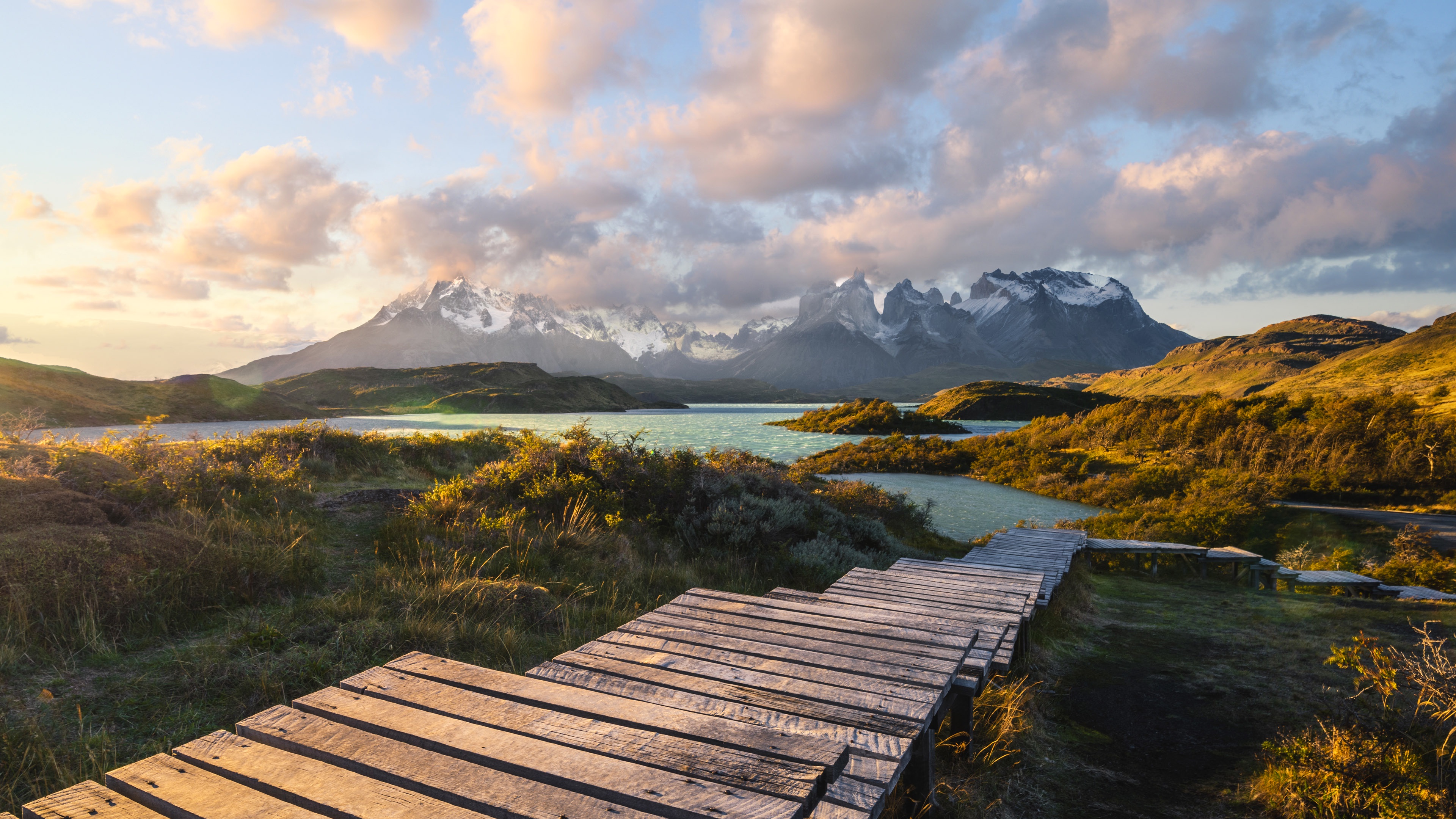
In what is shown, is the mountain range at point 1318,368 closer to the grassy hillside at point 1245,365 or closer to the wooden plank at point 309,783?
the grassy hillside at point 1245,365

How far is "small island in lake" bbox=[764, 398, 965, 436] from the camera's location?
7094 centimetres

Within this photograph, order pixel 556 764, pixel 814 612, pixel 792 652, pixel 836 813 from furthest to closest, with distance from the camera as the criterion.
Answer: pixel 814 612 < pixel 792 652 < pixel 556 764 < pixel 836 813

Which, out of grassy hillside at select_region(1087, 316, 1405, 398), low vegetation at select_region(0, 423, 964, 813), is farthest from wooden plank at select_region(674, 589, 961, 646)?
grassy hillside at select_region(1087, 316, 1405, 398)

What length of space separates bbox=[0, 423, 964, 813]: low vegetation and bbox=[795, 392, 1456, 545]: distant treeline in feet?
40.7

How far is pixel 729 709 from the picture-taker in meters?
3.17

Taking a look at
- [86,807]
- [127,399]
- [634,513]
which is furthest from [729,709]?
[127,399]

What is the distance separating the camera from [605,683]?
355 cm

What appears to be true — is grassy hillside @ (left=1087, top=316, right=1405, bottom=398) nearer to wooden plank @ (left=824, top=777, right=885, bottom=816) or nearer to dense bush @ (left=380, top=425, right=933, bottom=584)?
dense bush @ (left=380, top=425, right=933, bottom=584)

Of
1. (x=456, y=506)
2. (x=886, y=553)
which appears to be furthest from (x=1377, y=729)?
(x=456, y=506)

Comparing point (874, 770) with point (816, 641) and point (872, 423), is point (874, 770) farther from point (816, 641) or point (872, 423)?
point (872, 423)

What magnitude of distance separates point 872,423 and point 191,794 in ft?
237

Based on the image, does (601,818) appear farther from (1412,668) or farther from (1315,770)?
(1412,668)

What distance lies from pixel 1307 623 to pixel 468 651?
10.8 metres

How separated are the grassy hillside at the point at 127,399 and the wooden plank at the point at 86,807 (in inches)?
2147
